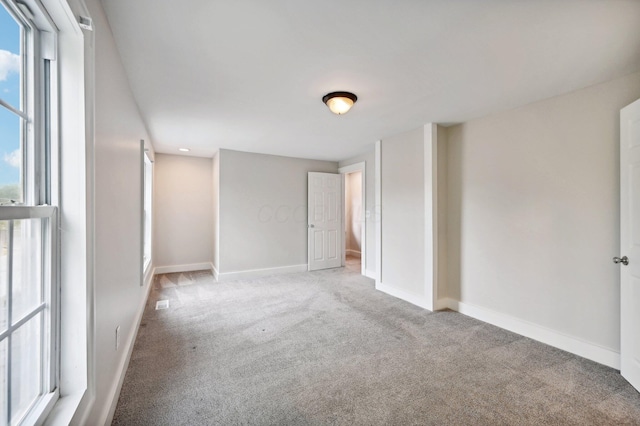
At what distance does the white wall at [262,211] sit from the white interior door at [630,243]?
4.41 m

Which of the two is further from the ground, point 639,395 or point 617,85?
point 617,85

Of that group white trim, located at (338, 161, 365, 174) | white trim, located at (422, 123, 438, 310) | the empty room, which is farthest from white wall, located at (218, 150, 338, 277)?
white trim, located at (422, 123, 438, 310)

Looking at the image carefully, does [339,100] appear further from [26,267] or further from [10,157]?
[26,267]

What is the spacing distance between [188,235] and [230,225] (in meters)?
1.23

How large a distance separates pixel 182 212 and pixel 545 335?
5.78 metres

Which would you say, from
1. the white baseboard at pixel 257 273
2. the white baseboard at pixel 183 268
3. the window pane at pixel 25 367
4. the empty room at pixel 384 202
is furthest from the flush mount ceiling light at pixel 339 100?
the white baseboard at pixel 183 268

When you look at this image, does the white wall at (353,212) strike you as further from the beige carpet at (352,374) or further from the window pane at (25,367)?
the window pane at (25,367)

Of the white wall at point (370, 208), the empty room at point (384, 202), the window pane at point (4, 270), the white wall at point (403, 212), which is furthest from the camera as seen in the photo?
the white wall at point (370, 208)

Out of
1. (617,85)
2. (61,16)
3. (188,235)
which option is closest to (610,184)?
(617,85)

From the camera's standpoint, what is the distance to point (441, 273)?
11.6 feet

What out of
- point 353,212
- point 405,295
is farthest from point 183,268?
point 353,212

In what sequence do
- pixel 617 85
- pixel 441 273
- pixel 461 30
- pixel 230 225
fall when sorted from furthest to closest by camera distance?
pixel 230 225 < pixel 441 273 < pixel 617 85 < pixel 461 30

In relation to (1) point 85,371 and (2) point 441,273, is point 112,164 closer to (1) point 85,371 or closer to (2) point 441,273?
(1) point 85,371

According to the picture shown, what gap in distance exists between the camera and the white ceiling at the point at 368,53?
4.97 ft
